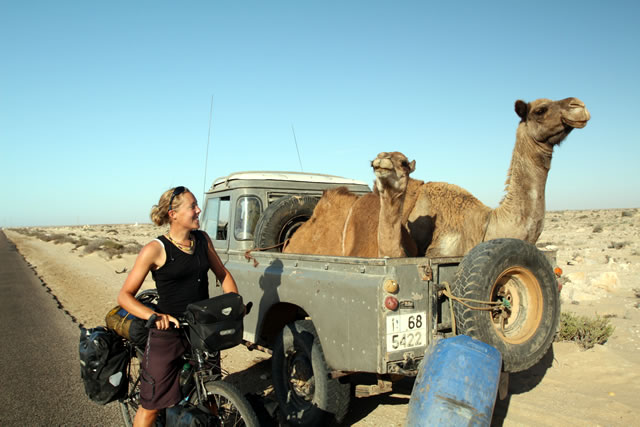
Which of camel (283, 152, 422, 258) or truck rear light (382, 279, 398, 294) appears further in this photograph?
camel (283, 152, 422, 258)

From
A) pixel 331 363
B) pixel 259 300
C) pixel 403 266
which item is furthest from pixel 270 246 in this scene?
pixel 403 266

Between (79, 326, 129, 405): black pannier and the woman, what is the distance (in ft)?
1.33

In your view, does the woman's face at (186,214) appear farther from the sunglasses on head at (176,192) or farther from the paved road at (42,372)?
the paved road at (42,372)

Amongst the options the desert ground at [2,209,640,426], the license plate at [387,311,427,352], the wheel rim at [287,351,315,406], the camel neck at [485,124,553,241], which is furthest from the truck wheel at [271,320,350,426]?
the camel neck at [485,124,553,241]

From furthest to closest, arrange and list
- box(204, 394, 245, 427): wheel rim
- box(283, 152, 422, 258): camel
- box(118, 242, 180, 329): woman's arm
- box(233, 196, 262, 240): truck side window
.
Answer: box(233, 196, 262, 240): truck side window, box(283, 152, 422, 258): camel, box(204, 394, 245, 427): wheel rim, box(118, 242, 180, 329): woman's arm

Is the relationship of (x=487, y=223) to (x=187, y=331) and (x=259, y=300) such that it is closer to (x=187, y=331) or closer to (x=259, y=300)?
(x=259, y=300)

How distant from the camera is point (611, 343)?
21.5 feet

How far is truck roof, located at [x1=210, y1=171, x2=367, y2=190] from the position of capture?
21.4ft

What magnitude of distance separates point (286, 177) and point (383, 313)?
4052mm

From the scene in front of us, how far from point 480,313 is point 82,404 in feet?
14.0

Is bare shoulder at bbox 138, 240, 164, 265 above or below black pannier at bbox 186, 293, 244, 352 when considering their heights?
above

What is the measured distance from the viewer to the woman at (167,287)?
291cm

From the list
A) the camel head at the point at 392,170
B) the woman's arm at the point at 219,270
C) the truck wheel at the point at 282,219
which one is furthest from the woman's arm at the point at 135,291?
the truck wheel at the point at 282,219

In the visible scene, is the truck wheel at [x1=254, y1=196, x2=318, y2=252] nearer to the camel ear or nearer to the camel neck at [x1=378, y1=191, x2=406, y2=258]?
the camel neck at [x1=378, y1=191, x2=406, y2=258]
